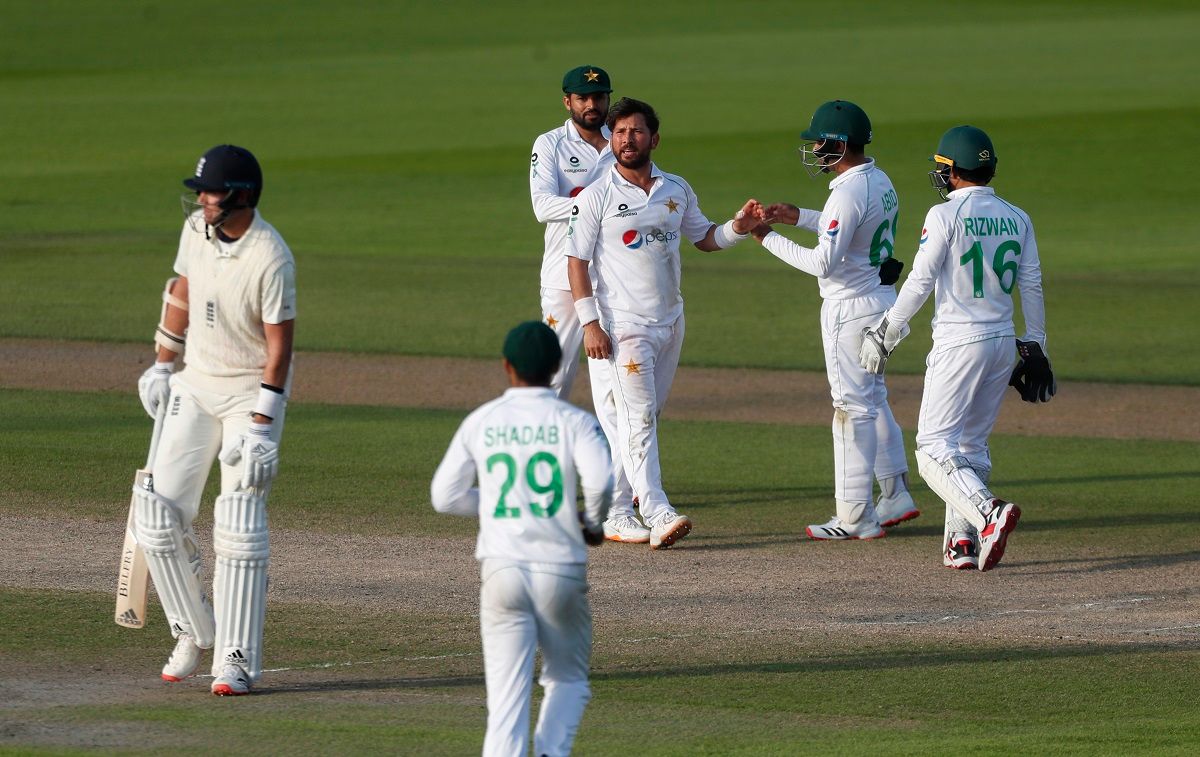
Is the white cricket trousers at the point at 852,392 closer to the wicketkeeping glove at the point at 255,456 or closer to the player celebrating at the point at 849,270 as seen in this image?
the player celebrating at the point at 849,270

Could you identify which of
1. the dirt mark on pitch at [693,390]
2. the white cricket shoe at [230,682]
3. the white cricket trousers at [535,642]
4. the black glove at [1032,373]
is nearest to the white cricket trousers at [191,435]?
the white cricket shoe at [230,682]

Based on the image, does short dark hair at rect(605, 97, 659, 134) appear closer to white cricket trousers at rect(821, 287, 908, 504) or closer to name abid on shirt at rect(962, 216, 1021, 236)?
white cricket trousers at rect(821, 287, 908, 504)

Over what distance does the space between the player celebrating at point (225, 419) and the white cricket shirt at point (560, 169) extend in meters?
3.57

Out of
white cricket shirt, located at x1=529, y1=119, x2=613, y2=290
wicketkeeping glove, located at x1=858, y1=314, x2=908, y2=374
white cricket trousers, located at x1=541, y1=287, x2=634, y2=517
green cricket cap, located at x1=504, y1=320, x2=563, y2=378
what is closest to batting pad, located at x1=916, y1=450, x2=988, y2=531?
wicketkeeping glove, located at x1=858, y1=314, x2=908, y2=374

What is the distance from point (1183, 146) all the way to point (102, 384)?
24551 millimetres

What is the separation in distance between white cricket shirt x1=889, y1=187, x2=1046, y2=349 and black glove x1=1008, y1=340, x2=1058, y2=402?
0.79 ft

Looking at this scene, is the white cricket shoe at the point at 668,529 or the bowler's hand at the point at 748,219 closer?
the white cricket shoe at the point at 668,529

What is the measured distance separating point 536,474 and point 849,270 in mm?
4727

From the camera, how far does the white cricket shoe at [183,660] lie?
7.44m

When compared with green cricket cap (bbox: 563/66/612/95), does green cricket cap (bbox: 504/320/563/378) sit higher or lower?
lower

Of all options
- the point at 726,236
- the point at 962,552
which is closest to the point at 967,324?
the point at 962,552

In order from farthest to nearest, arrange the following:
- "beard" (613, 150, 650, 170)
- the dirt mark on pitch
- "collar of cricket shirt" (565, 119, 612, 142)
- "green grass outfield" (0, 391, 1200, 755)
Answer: the dirt mark on pitch
"collar of cricket shirt" (565, 119, 612, 142)
"beard" (613, 150, 650, 170)
"green grass outfield" (0, 391, 1200, 755)

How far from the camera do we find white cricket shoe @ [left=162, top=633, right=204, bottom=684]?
7.44 metres

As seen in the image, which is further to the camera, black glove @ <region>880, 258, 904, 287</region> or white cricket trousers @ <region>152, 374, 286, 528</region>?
black glove @ <region>880, 258, 904, 287</region>
